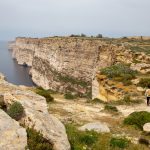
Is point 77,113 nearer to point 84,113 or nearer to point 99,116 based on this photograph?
point 84,113

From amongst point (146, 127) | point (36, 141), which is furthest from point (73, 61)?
point (36, 141)

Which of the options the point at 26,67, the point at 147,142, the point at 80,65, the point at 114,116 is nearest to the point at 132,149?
the point at 147,142

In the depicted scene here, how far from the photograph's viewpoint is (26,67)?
468 feet

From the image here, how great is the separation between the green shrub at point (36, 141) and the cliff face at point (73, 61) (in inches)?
1703

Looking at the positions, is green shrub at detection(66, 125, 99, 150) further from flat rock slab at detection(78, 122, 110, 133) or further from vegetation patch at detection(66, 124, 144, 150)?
flat rock slab at detection(78, 122, 110, 133)

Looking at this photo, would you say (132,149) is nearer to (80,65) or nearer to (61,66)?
(80,65)

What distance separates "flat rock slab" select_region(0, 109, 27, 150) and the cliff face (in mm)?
43480

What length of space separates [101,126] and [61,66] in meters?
70.6

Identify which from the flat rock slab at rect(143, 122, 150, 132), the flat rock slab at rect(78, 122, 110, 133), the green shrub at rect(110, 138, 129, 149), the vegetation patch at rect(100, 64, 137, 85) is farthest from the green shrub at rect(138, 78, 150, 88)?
the green shrub at rect(110, 138, 129, 149)

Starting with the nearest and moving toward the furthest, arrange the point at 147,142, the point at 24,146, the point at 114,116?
the point at 24,146 → the point at 147,142 → the point at 114,116

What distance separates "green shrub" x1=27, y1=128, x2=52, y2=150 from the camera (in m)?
10.6

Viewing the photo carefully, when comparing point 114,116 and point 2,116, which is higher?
point 2,116

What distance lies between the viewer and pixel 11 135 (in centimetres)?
1038

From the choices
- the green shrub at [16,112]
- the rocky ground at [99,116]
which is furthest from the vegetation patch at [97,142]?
A: the green shrub at [16,112]
